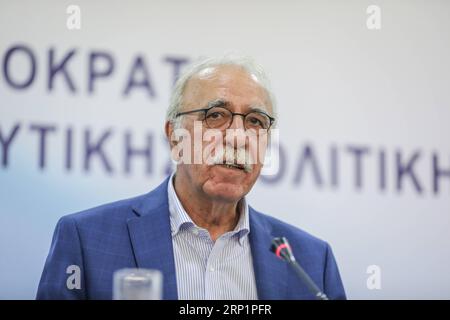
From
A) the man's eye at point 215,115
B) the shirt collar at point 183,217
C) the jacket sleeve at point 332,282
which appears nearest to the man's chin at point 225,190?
the shirt collar at point 183,217

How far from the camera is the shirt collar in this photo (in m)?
2.62

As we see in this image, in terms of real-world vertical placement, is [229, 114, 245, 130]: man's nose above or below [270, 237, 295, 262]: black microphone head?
above

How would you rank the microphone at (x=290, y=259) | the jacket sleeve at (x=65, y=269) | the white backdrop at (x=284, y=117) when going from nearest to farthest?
the microphone at (x=290, y=259) < the jacket sleeve at (x=65, y=269) < the white backdrop at (x=284, y=117)

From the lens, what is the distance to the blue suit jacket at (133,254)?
7.98ft

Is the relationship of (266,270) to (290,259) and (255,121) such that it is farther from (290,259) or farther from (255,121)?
(255,121)

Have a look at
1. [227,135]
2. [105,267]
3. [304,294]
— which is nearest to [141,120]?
[227,135]

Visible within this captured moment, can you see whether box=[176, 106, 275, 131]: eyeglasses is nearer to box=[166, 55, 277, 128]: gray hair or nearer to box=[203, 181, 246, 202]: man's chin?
box=[166, 55, 277, 128]: gray hair

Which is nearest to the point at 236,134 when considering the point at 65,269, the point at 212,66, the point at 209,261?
the point at 212,66

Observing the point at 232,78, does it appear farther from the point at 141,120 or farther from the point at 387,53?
the point at 387,53

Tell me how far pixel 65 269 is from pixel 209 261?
0.48 metres

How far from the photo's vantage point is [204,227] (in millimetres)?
2697

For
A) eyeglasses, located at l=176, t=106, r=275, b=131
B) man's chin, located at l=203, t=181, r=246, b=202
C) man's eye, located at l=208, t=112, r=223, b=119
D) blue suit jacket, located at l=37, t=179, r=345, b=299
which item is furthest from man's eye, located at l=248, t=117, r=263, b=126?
blue suit jacket, located at l=37, t=179, r=345, b=299

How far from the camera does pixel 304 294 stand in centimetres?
255

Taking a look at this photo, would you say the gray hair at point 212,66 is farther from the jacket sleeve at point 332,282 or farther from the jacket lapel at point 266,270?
the jacket sleeve at point 332,282
